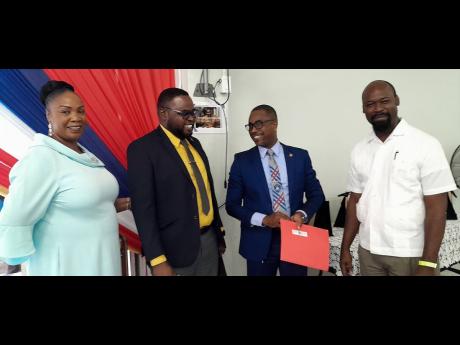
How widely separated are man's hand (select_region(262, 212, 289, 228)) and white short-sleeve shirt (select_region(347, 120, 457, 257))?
458 mm

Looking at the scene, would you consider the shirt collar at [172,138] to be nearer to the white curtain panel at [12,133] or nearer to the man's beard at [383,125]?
the white curtain panel at [12,133]

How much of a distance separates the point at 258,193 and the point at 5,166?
4.56 ft

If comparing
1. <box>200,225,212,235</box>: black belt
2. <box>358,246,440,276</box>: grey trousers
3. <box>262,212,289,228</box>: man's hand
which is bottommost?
<box>358,246,440,276</box>: grey trousers

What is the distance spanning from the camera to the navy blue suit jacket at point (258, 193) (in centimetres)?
180

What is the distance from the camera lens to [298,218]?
1662 millimetres

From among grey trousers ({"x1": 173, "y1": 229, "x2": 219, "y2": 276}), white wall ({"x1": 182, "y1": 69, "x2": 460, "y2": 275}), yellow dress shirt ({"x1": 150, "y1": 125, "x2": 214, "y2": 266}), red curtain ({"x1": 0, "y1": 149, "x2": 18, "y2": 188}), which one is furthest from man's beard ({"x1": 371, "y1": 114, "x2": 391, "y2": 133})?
red curtain ({"x1": 0, "y1": 149, "x2": 18, "y2": 188})

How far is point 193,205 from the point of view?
1467 mm

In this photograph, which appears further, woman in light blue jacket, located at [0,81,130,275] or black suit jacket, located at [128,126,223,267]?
black suit jacket, located at [128,126,223,267]

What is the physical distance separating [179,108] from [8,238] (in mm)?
915

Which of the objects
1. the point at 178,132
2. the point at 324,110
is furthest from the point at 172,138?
the point at 324,110

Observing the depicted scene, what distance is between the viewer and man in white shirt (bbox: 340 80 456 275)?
1332 mm

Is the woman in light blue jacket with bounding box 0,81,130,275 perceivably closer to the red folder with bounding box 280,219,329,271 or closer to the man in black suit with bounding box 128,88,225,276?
the man in black suit with bounding box 128,88,225,276

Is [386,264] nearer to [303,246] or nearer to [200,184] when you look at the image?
[303,246]

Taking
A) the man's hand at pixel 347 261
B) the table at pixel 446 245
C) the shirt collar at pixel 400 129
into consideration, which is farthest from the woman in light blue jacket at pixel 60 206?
the table at pixel 446 245
